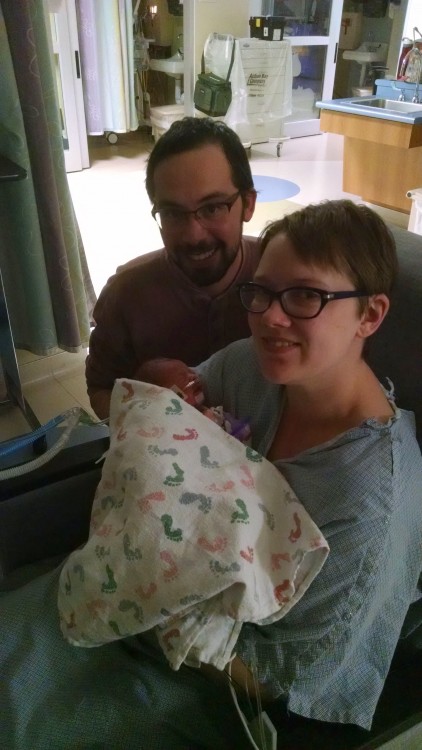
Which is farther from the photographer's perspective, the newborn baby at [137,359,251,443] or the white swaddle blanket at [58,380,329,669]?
the newborn baby at [137,359,251,443]

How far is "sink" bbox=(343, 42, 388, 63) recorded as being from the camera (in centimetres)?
679

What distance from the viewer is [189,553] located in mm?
764

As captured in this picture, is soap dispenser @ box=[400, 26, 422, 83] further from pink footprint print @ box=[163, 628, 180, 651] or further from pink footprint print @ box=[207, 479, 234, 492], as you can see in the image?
pink footprint print @ box=[163, 628, 180, 651]

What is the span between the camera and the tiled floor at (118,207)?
2.47 m

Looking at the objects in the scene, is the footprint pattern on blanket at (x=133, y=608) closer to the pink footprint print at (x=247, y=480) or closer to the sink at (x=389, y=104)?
the pink footprint print at (x=247, y=480)

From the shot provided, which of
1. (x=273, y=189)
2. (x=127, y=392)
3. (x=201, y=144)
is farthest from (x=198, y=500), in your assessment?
(x=273, y=189)

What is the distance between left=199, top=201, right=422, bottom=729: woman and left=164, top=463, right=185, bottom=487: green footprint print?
7.2 inches

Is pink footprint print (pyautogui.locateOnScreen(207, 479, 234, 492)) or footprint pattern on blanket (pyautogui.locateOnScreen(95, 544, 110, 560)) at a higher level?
pink footprint print (pyautogui.locateOnScreen(207, 479, 234, 492))

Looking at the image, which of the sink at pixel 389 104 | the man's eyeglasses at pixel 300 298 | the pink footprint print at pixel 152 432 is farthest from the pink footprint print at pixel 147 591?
the sink at pixel 389 104

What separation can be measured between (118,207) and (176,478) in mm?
3831

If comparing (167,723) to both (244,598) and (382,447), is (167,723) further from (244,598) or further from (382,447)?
(382,447)

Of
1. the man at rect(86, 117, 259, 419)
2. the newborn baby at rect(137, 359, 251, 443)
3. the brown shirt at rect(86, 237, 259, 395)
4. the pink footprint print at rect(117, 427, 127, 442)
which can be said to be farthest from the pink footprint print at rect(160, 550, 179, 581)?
the brown shirt at rect(86, 237, 259, 395)

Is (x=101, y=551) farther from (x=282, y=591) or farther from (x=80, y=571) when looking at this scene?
(x=282, y=591)

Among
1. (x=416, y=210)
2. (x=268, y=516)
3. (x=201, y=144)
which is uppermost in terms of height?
(x=201, y=144)
